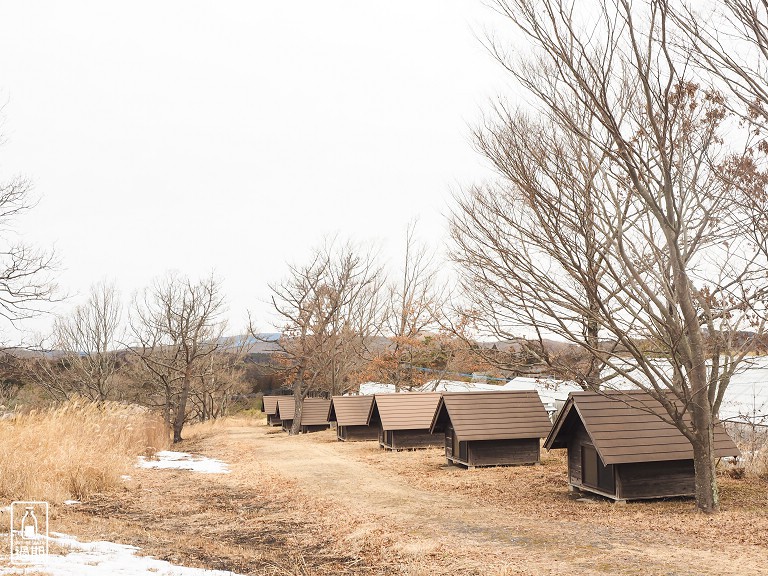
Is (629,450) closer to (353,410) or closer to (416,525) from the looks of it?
(416,525)

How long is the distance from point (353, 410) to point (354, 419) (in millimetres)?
642

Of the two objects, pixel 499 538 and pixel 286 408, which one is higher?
pixel 499 538

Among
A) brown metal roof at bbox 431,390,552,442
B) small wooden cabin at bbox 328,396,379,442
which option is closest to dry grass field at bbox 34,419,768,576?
brown metal roof at bbox 431,390,552,442

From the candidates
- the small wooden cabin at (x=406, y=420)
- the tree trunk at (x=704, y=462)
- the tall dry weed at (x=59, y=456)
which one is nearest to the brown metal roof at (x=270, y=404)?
the small wooden cabin at (x=406, y=420)

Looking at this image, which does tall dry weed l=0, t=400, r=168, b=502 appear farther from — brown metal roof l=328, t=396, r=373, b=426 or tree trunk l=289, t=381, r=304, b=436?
tree trunk l=289, t=381, r=304, b=436

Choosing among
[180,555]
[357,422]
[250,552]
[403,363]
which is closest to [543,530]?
[250,552]

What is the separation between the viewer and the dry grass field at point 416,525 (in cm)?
820

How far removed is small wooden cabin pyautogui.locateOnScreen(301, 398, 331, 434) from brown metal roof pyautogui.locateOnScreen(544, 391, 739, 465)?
2850 centimetres

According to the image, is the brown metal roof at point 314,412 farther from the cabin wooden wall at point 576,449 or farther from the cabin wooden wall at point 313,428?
the cabin wooden wall at point 576,449

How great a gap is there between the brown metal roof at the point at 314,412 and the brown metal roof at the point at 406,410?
45.4 feet

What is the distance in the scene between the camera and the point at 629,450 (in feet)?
42.2

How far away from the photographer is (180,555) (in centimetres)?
843

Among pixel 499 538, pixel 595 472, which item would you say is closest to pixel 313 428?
pixel 595 472

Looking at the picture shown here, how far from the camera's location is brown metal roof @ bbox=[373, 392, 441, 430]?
26781mm
